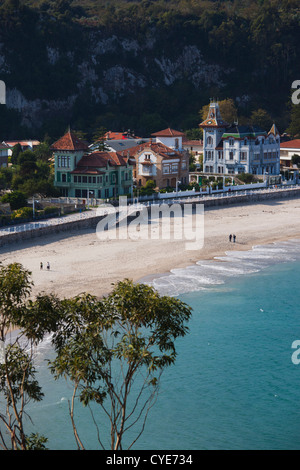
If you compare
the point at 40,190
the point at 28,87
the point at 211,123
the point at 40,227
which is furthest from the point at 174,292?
the point at 28,87

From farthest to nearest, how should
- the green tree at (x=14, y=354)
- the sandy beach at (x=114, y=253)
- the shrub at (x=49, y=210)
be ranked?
the shrub at (x=49, y=210) → the sandy beach at (x=114, y=253) → the green tree at (x=14, y=354)

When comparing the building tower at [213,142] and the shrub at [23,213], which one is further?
the building tower at [213,142]

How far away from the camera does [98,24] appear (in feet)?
483

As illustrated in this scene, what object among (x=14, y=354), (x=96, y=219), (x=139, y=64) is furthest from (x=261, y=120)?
(x=14, y=354)

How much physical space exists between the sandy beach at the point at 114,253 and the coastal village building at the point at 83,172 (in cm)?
1043

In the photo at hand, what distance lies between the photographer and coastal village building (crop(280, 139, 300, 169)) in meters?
102

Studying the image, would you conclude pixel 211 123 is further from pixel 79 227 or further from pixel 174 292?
pixel 174 292

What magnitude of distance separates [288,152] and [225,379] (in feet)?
239

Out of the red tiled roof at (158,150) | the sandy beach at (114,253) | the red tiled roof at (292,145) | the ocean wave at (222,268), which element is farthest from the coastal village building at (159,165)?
the red tiled roof at (292,145)

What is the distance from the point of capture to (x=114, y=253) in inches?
2114

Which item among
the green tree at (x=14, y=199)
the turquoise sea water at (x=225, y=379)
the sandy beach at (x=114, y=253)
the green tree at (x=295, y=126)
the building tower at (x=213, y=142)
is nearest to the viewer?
the turquoise sea water at (x=225, y=379)

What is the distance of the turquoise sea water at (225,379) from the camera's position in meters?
28.6

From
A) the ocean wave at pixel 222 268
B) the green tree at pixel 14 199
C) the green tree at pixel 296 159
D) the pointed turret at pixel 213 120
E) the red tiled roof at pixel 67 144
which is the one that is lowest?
the ocean wave at pixel 222 268

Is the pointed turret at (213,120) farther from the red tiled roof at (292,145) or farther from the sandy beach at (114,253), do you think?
the sandy beach at (114,253)
